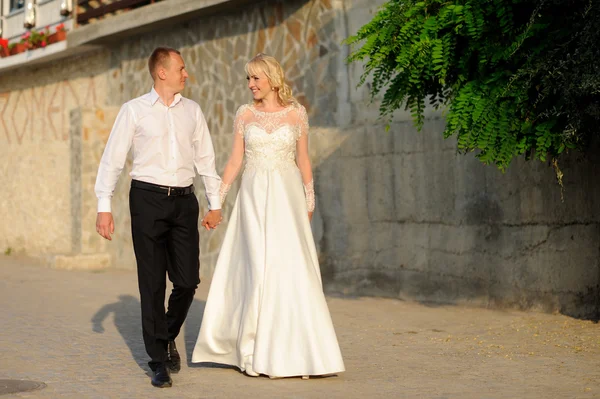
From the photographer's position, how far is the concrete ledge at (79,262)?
58.3 ft

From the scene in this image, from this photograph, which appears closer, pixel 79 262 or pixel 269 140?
pixel 269 140

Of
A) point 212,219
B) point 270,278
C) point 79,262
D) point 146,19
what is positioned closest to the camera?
point 270,278

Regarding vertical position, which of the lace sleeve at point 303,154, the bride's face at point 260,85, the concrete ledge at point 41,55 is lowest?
the lace sleeve at point 303,154

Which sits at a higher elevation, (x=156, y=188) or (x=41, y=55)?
(x=41, y=55)

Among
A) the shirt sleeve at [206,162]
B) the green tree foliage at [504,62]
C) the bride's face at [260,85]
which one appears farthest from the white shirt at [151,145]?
the green tree foliage at [504,62]

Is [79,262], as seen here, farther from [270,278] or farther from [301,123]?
[270,278]

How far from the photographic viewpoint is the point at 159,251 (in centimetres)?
709

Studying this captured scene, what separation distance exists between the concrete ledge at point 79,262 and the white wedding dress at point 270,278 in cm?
1078

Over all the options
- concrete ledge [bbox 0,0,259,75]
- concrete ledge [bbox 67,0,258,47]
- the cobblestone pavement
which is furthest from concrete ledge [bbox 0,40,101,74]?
the cobblestone pavement

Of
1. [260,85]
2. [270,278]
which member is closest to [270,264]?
[270,278]

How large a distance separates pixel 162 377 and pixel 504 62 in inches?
145

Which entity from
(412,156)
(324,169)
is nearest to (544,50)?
(412,156)

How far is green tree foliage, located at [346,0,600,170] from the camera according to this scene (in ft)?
26.3

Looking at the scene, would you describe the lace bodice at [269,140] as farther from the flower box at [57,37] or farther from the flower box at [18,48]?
the flower box at [18,48]
